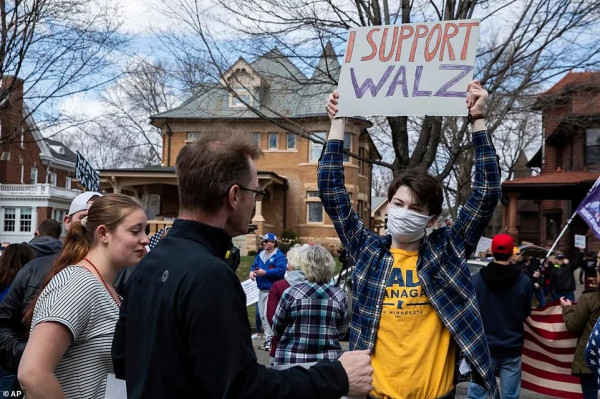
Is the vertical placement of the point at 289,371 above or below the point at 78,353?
above

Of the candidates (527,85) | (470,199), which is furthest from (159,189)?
(470,199)

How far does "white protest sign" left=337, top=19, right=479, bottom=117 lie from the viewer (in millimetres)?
3801

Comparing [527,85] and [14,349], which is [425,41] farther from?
[527,85]

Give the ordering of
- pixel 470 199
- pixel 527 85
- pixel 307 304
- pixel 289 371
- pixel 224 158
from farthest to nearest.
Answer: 1. pixel 527 85
2. pixel 307 304
3. pixel 470 199
4. pixel 224 158
5. pixel 289 371

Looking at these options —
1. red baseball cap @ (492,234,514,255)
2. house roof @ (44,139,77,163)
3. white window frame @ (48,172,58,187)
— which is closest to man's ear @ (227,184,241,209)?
red baseball cap @ (492,234,514,255)

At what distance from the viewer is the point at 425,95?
386 centimetres

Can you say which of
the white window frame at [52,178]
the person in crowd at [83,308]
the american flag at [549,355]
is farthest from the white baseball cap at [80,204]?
the white window frame at [52,178]

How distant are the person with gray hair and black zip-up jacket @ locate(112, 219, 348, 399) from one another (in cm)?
382

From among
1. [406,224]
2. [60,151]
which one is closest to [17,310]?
[406,224]

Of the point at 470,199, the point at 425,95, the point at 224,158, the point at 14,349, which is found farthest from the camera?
the point at 425,95

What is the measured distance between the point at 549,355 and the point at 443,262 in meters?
3.84

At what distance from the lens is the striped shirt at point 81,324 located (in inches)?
109

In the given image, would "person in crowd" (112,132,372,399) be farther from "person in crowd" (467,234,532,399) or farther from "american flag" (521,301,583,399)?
"american flag" (521,301,583,399)

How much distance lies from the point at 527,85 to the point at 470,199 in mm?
9040
